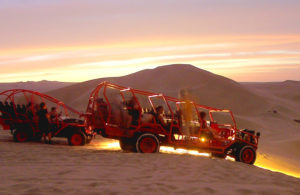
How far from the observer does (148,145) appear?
37.9 ft

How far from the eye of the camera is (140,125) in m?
11.5

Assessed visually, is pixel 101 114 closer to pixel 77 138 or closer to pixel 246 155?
pixel 77 138

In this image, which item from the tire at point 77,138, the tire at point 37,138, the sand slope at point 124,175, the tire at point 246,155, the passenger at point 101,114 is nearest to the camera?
the sand slope at point 124,175

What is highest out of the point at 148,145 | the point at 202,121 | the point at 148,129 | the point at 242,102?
the point at 242,102

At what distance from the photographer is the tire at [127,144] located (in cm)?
1169

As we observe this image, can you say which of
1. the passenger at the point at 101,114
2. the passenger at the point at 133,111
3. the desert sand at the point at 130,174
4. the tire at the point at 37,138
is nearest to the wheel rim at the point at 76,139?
the tire at the point at 37,138

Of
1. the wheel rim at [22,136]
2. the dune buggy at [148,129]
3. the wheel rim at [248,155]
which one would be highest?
the dune buggy at [148,129]

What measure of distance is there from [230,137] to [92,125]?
4361mm

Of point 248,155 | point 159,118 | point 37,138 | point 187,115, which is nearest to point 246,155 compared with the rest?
point 248,155

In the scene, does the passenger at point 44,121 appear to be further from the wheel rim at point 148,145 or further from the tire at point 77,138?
the wheel rim at point 148,145

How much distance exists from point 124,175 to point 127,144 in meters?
4.44

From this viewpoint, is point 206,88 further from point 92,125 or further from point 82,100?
point 92,125

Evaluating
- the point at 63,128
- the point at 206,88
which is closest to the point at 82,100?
the point at 206,88

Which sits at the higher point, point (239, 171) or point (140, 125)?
point (140, 125)
